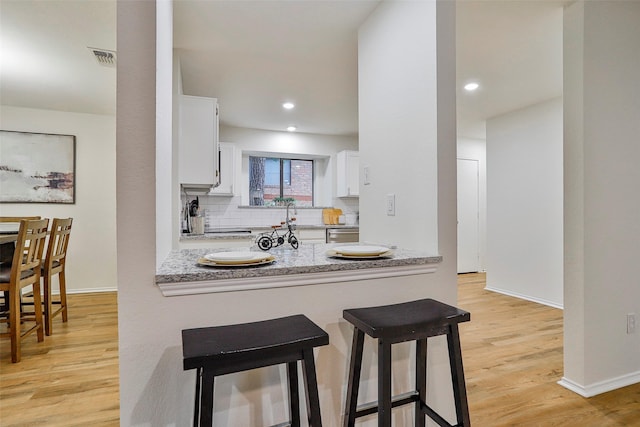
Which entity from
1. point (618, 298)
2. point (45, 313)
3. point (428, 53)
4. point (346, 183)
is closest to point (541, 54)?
point (428, 53)


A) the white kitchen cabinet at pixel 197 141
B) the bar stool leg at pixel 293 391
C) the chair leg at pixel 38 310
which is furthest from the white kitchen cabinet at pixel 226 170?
the bar stool leg at pixel 293 391

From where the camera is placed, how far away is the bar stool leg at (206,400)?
90 centimetres

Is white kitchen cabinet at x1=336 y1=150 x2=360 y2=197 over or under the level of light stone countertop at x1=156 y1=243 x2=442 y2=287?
over

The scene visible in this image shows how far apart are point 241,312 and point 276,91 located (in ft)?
9.10

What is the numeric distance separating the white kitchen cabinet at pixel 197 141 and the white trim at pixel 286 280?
1.93 m

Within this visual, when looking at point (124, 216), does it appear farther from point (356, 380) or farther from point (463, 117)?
point (463, 117)

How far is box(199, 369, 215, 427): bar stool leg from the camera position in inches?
35.5

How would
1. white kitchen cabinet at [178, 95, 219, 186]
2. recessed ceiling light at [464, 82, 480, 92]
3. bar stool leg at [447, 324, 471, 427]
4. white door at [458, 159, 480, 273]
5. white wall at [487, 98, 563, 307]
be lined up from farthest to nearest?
1. white door at [458, 159, 480, 273]
2. white wall at [487, 98, 563, 307]
3. recessed ceiling light at [464, 82, 480, 92]
4. white kitchen cabinet at [178, 95, 219, 186]
5. bar stool leg at [447, 324, 471, 427]

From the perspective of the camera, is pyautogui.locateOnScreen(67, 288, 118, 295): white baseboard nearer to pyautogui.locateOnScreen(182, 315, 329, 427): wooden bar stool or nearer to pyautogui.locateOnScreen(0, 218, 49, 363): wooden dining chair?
pyautogui.locateOnScreen(0, 218, 49, 363): wooden dining chair

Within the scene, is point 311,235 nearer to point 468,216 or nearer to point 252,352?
point 468,216

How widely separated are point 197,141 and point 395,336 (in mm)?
2495

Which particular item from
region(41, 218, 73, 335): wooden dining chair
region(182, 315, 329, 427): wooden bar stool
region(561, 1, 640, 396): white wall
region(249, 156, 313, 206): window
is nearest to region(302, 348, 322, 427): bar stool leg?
region(182, 315, 329, 427): wooden bar stool

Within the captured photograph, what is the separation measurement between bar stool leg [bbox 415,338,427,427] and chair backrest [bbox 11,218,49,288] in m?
2.92

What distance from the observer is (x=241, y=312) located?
1262mm
